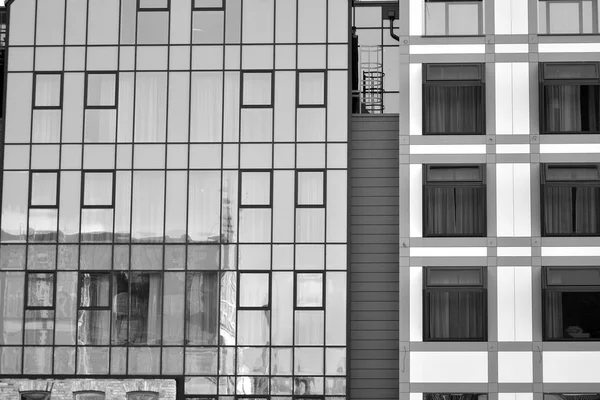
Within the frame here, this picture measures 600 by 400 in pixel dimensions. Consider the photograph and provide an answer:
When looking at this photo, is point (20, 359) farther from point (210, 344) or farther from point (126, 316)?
point (210, 344)

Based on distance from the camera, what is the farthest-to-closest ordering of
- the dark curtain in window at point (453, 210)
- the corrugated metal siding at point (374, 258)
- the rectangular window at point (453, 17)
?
the rectangular window at point (453, 17)
the corrugated metal siding at point (374, 258)
the dark curtain in window at point (453, 210)

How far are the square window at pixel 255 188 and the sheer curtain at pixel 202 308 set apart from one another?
229 cm

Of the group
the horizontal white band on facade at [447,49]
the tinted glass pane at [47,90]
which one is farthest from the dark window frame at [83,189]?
the horizontal white band on facade at [447,49]

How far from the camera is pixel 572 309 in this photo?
26.2 meters

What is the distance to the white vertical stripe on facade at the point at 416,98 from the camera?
88.4 feet

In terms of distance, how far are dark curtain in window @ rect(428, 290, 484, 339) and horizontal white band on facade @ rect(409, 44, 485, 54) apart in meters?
6.74

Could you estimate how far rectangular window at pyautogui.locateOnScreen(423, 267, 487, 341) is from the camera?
26.3 meters

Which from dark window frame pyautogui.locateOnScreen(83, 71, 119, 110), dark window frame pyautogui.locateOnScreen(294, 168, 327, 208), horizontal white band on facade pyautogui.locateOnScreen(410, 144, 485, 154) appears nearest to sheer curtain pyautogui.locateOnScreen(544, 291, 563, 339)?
horizontal white band on facade pyautogui.locateOnScreen(410, 144, 485, 154)

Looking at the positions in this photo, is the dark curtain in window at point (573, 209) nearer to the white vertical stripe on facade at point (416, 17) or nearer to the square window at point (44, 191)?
the white vertical stripe on facade at point (416, 17)

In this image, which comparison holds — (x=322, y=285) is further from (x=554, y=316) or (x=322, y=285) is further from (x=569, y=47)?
(x=569, y=47)

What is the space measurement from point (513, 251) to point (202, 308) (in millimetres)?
8833


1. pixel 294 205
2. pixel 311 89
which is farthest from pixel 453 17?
pixel 294 205

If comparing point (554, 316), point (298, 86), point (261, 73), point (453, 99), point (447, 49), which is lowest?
point (554, 316)

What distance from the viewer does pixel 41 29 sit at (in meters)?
28.2
